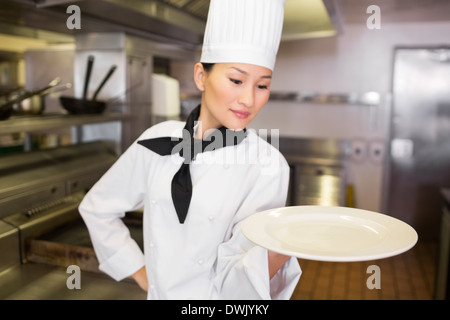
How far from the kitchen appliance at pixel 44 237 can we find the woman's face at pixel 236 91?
65cm

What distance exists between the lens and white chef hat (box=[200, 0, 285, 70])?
30.2 inches

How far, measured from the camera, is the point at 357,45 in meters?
3.48

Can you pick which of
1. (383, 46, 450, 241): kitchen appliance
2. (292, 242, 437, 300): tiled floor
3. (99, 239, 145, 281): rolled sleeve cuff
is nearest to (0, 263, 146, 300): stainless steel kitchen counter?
(99, 239, 145, 281): rolled sleeve cuff

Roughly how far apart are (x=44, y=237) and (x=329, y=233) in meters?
0.96

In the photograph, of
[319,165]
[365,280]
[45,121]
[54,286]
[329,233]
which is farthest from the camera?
[319,165]

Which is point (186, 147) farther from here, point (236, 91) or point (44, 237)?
point (44, 237)

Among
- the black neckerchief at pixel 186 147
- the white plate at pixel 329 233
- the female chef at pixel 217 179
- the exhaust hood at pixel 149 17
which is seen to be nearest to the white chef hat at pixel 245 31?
the female chef at pixel 217 179

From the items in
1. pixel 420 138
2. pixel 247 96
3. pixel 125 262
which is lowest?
pixel 125 262

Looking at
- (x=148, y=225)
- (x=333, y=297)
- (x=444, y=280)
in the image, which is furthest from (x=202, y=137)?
(x=333, y=297)

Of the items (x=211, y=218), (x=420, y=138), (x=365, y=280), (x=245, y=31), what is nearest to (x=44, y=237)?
(x=211, y=218)

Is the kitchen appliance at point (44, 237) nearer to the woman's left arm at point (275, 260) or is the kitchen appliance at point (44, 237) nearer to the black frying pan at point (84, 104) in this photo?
the black frying pan at point (84, 104)

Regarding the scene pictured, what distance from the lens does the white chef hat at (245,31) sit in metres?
0.77

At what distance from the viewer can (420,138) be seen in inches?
142
